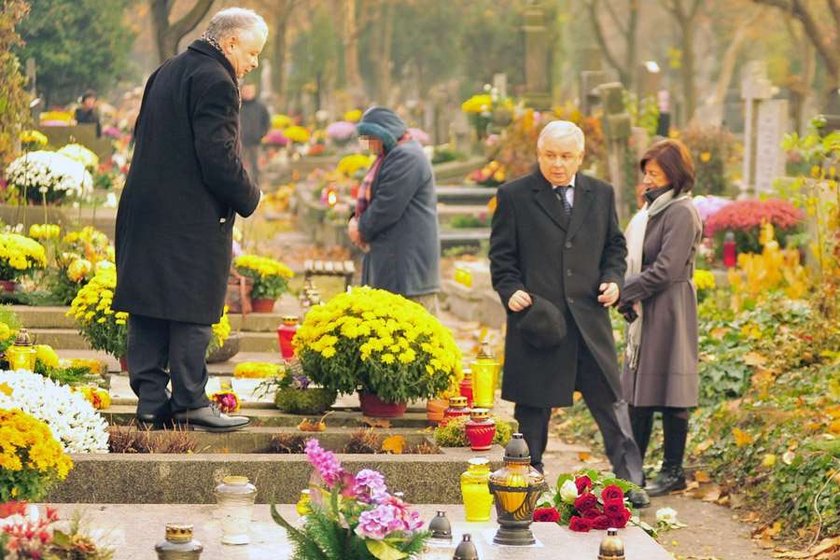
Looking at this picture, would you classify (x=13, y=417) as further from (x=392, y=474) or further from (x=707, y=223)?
(x=707, y=223)

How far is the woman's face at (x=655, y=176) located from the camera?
10234mm

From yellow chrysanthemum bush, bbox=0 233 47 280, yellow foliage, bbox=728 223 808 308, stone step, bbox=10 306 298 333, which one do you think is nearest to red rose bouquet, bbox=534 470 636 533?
stone step, bbox=10 306 298 333

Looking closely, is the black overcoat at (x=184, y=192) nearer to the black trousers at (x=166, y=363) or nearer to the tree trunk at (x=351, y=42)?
the black trousers at (x=166, y=363)

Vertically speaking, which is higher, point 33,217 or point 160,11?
point 160,11

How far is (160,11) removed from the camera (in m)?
17.6

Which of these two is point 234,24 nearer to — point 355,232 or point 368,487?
point 368,487

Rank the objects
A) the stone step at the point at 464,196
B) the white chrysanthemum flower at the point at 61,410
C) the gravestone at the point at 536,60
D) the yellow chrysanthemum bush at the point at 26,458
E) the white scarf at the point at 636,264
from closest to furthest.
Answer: the yellow chrysanthemum bush at the point at 26,458, the white chrysanthemum flower at the point at 61,410, the white scarf at the point at 636,264, the stone step at the point at 464,196, the gravestone at the point at 536,60

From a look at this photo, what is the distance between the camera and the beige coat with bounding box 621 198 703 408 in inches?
403

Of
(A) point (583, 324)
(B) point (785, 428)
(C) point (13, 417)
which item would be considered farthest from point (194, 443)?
(B) point (785, 428)

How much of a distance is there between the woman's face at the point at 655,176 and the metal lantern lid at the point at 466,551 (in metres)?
4.58

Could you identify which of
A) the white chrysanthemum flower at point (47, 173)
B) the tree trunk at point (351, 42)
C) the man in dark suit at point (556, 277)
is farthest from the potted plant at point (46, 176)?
the tree trunk at point (351, 42)

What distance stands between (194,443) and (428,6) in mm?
55588

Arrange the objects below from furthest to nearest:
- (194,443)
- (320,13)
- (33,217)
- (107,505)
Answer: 1. (320,13)
2. (33,217)
3. (194,443)
4. (107,505)

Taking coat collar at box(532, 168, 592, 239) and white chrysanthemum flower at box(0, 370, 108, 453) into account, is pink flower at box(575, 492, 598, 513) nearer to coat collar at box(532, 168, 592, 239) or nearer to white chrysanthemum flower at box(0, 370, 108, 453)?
white chrysanthemum flower at box(0, 370, 108, 453)
